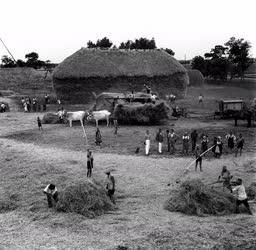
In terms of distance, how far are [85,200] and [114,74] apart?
3056cm

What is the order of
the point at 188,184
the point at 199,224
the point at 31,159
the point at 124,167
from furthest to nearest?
1. the point at 31,159
2. the point at 124,167
3. the point at 188,184
4. the point at 199,224

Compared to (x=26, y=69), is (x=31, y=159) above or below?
below

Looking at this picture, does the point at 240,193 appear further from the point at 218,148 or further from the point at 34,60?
the point at 34,60

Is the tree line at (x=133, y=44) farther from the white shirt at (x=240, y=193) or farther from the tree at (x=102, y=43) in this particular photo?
the white shirt at (x=240, y=193)

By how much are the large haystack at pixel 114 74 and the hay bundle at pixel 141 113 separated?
1429 cm

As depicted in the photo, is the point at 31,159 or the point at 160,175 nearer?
the point at 160,175

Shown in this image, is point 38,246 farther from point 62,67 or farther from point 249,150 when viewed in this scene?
point 62,67

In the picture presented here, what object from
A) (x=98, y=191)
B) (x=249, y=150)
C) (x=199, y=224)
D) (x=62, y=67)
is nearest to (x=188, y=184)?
(x=199, y=224)

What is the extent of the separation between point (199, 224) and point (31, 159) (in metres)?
10.2

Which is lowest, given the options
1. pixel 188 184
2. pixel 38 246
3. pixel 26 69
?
pixel 38 246

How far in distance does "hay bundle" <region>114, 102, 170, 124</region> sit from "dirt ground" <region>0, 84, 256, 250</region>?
4.66 feet

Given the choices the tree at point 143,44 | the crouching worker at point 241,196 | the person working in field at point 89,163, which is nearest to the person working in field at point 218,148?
the person working in field at point 89,163

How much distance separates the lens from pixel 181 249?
10.4m

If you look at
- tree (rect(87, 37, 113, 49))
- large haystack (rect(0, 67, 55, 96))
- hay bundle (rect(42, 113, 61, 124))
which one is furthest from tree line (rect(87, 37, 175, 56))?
hay bundle (rect(42, 113, 61, 124))
